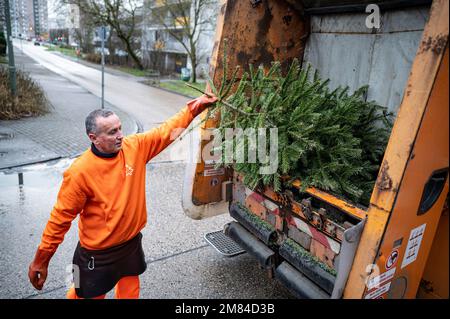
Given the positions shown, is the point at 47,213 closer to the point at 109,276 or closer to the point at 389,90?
the point at 109,276

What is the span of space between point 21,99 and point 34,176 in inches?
203

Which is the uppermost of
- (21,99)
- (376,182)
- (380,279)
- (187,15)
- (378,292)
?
(187,15)

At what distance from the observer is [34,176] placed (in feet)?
19.9

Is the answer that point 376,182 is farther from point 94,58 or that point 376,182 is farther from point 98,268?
point 94,58

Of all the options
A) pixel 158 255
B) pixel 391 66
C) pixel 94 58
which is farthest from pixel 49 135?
pixel 94 58

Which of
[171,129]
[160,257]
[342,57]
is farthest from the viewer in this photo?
[342,57]

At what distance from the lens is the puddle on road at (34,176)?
5.67 metres

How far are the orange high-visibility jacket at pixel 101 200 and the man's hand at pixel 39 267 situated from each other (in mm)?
56

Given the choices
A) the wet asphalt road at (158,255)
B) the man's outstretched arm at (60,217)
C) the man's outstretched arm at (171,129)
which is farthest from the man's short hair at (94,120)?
the wet asphalt road at (158,255)

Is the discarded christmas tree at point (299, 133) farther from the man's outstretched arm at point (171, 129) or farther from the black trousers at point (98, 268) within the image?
the black trousers at point (98, 268)

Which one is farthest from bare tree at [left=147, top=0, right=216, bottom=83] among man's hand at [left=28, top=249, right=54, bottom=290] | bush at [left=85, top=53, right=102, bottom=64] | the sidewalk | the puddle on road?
man's hand at [left=28, top=249, right=54, bottom=290]

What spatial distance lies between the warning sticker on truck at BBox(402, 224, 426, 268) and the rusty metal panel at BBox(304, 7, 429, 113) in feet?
5.60

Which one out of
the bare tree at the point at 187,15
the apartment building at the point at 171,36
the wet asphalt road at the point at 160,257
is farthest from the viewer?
the apartment building at the point at 171,36
